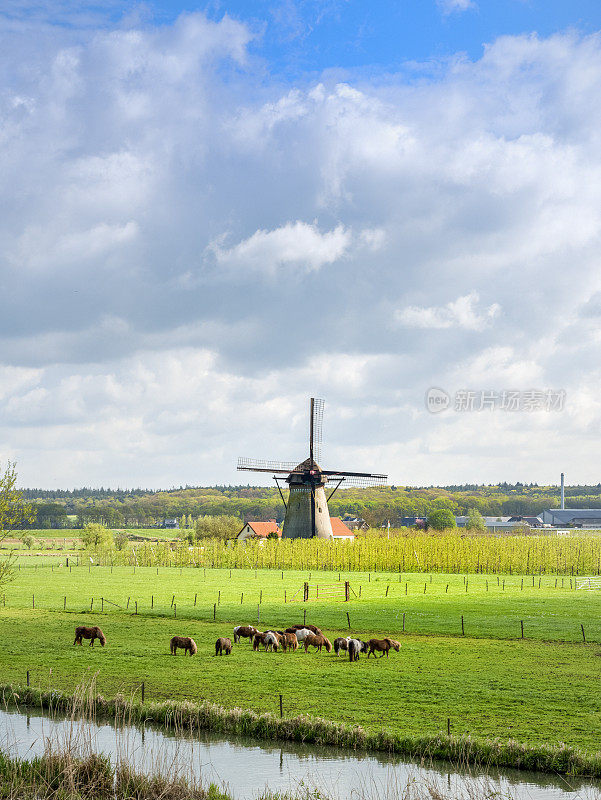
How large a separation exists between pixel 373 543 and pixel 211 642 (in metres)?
65.4

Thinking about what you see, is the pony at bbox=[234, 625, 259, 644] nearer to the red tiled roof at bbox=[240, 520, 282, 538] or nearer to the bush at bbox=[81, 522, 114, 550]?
the bush at bbox=[81, 522, 114, 550]

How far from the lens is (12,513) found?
3622 cm

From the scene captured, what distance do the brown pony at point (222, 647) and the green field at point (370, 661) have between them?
43cm

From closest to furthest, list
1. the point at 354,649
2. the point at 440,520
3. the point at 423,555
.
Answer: the point at 354,649, the point at 423,555, the point at 440,520

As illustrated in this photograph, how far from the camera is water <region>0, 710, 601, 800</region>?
49.8 feet

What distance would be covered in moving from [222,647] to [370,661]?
17.7 feet

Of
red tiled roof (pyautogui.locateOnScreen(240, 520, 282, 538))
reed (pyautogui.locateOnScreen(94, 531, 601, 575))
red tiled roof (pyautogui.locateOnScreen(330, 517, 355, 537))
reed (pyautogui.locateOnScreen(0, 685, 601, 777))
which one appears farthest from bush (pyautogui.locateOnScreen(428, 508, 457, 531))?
reed (pyautogui.locateOnScreen(0, 685, 601, 777))

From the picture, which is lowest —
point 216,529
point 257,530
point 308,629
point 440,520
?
point 216,529

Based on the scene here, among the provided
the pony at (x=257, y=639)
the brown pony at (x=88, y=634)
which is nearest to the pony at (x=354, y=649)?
the pony at (x=257, y=639)

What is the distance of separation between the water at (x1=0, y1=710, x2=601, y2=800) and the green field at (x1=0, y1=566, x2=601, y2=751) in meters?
1.96

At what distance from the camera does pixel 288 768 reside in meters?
17.3

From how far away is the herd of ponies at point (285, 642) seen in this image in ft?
96.3

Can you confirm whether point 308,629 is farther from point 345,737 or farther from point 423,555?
point 423,555

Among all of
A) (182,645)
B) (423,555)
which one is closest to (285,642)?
(182,645)
